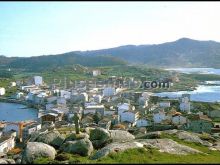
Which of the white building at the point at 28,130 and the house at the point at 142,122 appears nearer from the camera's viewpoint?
the white building at the point at 28,130

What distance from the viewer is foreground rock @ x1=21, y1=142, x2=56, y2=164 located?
17781 mm

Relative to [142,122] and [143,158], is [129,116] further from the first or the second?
[143,158]

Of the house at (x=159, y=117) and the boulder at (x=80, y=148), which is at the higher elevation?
the boulder at (x=80, y=148)

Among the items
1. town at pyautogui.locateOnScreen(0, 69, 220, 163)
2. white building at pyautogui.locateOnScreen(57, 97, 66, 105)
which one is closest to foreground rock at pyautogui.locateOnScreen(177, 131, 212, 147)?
town at pyautogui.locateOnScreen(0, 69, 220, 163)

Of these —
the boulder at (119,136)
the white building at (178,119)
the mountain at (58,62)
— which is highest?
the mountain at (58,62)

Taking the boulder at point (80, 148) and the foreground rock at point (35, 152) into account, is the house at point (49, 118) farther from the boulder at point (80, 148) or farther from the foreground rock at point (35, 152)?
the foreground rock at point (35, 152)

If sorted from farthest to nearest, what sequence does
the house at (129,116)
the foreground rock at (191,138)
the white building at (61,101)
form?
the white building at (61,101)
the house at (129,116)
the foreground rock at (191,138)

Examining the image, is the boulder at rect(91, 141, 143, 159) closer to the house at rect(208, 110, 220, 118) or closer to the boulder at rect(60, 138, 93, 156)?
the boulder at rect(60, 138, 93, 156)

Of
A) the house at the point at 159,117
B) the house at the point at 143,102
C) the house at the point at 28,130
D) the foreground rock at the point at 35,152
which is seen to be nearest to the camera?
the foreground rock at the point at 35,152

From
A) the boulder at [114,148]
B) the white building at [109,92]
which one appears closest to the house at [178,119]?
the boulder at [114,148]

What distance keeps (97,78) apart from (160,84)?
2273 cm

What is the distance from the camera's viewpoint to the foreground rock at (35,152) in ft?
58.3

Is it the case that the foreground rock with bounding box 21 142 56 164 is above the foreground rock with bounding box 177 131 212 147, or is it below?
above

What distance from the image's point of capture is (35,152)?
18.1 m
